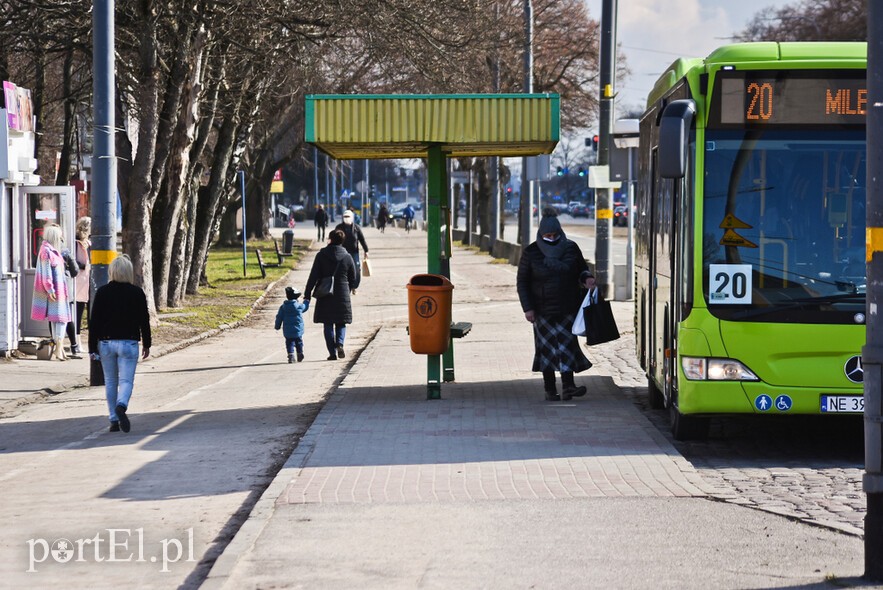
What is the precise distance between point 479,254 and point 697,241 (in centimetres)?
4252

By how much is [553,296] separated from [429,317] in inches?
47.7

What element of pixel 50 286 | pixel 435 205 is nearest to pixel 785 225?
pixel 435 205

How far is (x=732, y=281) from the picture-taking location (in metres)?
9.98

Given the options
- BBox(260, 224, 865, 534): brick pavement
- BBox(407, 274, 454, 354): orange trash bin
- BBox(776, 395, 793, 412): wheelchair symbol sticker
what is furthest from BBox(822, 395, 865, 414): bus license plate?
BBox(407, 274, 454, 354): orange trash bin

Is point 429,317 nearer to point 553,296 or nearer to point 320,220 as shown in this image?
point 553,296

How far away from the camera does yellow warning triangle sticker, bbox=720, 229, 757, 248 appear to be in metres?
9.95

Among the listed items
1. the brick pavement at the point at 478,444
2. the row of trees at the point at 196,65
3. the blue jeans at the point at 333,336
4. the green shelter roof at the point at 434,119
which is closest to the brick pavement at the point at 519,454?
the brick pavement at the point at 478,444

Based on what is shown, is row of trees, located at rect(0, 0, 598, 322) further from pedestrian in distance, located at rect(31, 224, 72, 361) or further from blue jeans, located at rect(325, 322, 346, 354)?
blue jeans, located at rect(325, 322, 346, 354)

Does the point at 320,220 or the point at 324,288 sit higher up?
the point at 324,288

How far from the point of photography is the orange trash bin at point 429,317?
1320 centimetres

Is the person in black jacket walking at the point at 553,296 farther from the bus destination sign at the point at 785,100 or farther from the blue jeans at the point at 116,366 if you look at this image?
the blue jeans at the point at 116,366

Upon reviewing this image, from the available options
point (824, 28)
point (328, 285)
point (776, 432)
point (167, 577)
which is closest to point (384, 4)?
point (328, 285)

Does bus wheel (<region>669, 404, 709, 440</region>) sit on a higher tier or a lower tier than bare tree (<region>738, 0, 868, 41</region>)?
lower

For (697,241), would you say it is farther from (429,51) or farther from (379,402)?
(429,51)
